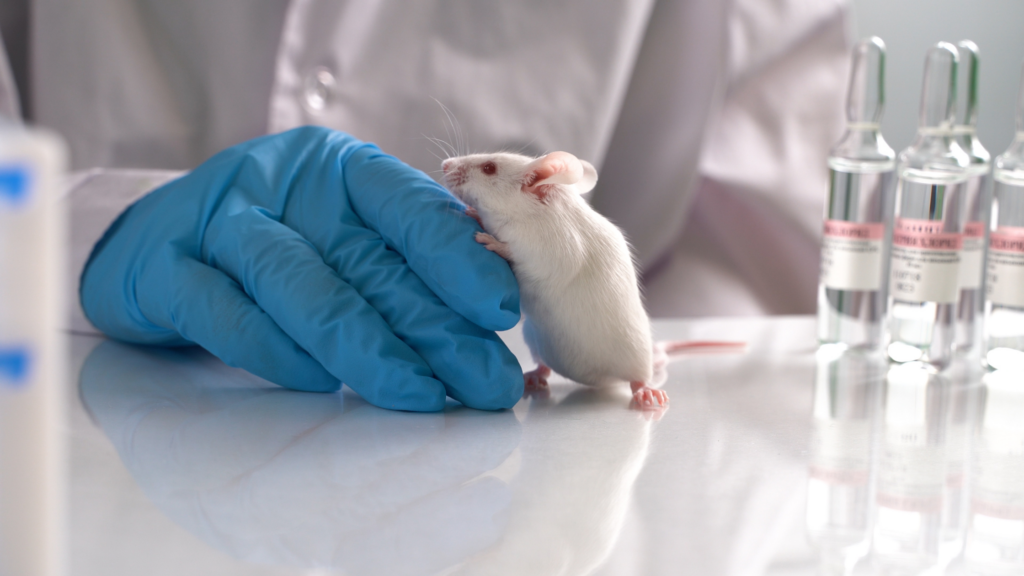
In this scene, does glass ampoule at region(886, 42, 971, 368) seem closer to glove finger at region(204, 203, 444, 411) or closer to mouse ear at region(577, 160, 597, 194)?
mouse ear at region(577, 160, 597, 194)

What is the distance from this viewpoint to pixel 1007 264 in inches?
52.7

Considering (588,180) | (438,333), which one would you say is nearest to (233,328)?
(438,333)

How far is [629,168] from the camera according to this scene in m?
2.07

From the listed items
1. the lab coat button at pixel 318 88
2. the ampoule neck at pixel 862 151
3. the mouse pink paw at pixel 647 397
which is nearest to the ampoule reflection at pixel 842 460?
the mouse pink paw at pixel 647 397

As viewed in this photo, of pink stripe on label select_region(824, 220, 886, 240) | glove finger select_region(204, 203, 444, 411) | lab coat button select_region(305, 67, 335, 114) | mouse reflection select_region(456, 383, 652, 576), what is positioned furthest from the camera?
lab coat button select_region(305, 67, 335, 114)

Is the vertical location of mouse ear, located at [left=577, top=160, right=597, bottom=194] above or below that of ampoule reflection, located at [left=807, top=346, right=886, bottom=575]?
above

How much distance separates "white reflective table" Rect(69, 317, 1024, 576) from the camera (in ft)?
2.13

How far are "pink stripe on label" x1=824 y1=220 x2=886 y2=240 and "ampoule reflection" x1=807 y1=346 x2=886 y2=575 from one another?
0.24 m

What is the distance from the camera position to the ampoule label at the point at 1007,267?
1323 mm

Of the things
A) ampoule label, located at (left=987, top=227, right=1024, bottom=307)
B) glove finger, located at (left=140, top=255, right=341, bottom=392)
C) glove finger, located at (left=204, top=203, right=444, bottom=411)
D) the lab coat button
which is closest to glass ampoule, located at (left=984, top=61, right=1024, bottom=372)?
ampoule label, located at (left=987, top=227, right=1024, bottom=307)

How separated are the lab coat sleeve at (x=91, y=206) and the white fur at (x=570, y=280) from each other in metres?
0.73

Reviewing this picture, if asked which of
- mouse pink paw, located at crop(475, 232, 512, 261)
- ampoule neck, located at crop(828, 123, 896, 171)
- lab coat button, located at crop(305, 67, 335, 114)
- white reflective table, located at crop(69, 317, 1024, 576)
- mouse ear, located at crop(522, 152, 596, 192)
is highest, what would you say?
lab coat button, located at crop(305, 67, 335, 114)

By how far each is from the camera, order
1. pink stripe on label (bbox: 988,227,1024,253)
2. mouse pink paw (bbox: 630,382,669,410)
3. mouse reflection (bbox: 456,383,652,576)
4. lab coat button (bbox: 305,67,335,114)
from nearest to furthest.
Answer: mouse reflection (bbox: 456,383,652,576) → mouse pink paw (bbox: 630,382,669,410) → pink stripe on label (bbox: 988,227,1024,253) → lab coat button (bbox: 305,67,335,114)

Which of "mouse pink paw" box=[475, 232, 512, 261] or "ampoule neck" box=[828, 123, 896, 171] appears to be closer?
"mouse pink paw" box=[475, 232, 512, 261]
